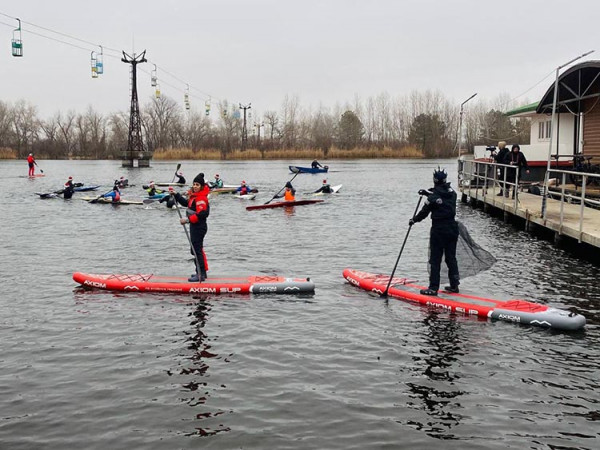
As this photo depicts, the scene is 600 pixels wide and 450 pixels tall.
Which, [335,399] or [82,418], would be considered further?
[335,399]

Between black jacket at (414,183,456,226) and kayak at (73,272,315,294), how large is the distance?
2856 mm

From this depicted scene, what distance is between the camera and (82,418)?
23.6ft

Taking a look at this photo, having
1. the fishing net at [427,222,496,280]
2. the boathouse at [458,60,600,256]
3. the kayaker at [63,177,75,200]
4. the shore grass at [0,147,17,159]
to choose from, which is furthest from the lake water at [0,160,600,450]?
the shore grass at [0,147,17,159]

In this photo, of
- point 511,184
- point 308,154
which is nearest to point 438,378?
point 511,184

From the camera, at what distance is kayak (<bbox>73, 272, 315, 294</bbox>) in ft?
41.5

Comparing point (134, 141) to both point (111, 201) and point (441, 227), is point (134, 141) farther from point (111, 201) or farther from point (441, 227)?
point (441, 227)

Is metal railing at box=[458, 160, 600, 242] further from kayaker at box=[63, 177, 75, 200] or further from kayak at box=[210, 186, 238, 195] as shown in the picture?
kayaker at box=[63, 177, 75, 200]

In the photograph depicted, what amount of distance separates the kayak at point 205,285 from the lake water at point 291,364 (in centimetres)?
28

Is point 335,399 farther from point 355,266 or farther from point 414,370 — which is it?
point 355,266

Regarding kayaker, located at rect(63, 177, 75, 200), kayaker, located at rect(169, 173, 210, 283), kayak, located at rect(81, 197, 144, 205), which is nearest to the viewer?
kayaker, located at rect(169, 173, 210, 283)

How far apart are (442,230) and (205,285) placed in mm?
4763

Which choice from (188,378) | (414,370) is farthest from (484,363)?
(188,378)

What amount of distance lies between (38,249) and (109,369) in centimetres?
1100

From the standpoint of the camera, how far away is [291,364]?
8.84m
